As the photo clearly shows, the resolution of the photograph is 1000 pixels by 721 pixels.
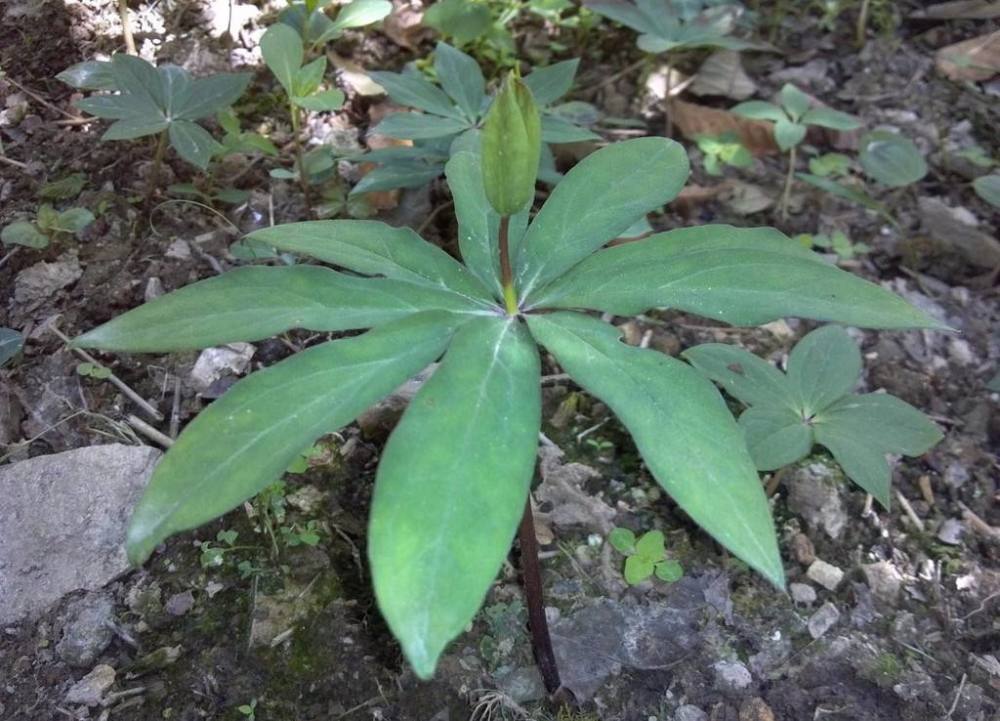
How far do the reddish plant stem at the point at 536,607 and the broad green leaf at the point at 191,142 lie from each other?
119cm

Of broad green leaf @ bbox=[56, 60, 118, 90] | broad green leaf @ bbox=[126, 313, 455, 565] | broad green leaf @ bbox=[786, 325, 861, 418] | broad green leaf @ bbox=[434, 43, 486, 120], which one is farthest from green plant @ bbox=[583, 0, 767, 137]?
broad green leaf @ bbox=[126, 313, 455, 565]

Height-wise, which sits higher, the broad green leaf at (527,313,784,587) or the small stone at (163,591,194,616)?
the broad green leaf at (527,313,784,587)

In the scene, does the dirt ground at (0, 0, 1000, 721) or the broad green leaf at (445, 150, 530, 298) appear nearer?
the broad green leaf at (445, 150, 530, 298)

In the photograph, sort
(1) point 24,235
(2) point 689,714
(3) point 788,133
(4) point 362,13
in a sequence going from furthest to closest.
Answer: (3) point 788,133 → (4) point 362,13 → (1) point 24,235 → (2) point 689,714

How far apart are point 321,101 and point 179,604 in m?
1.23

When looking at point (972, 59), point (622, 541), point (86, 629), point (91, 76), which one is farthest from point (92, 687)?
point (972, 59)

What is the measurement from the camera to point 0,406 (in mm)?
1863

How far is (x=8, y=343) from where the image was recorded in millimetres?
1800

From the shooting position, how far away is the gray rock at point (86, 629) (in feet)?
5.05

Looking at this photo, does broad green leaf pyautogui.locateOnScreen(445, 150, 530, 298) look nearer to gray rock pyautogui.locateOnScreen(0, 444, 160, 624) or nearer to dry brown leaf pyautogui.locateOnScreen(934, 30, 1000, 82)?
gray rock pyautogui.locateOnScreen(0, 444, 160, 624)

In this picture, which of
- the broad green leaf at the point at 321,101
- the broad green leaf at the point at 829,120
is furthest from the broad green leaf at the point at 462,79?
the broad green leaf at the point at 829,120

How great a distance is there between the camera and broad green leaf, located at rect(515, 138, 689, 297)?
1325mm

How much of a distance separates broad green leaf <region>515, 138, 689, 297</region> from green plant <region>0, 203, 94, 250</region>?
128 cm

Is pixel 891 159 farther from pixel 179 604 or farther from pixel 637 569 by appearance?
pixel 179 604
